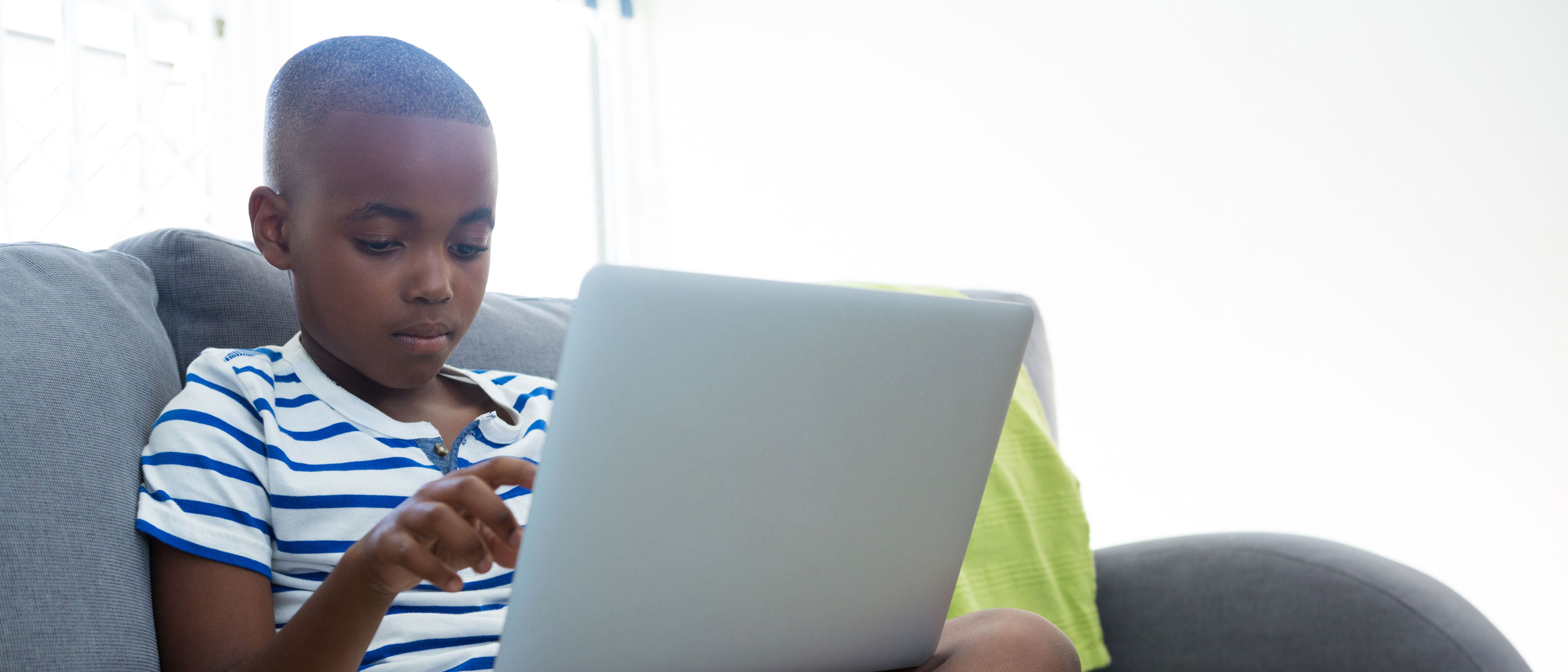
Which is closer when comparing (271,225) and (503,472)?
(503,472)

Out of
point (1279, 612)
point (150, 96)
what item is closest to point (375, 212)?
point (1279, 612)

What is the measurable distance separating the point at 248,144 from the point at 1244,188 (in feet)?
7.08

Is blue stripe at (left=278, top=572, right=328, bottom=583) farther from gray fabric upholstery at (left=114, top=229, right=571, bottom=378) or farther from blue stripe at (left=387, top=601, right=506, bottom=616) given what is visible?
gray fabric upholstery at (left=114, top=229, right=571, bottom=378)

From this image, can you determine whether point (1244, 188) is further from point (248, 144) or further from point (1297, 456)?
point (248, 144)

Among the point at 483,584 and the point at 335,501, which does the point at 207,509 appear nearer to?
the point at 335,501

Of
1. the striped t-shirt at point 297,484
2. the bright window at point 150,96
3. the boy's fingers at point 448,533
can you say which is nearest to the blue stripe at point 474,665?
the striped t-shirt at point 297,484

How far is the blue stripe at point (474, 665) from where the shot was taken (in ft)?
2.08

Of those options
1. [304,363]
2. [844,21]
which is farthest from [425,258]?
[844,21]

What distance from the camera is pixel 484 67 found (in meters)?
2.71

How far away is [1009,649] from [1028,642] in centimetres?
2

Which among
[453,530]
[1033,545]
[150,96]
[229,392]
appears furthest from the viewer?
[150,96]

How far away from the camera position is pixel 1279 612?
39.6 inches

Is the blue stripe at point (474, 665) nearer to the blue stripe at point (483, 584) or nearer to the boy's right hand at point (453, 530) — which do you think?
the blue stripe at point (483, 584)

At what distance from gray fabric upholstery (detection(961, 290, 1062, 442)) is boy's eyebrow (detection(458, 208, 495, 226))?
78 cm
